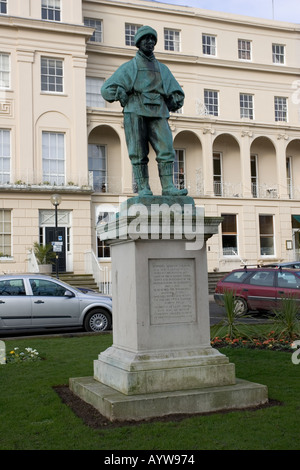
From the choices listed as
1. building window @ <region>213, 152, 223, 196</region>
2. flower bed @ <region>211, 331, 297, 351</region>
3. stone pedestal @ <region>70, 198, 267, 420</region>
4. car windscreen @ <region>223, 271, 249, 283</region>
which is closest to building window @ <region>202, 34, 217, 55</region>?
building window @ <region>213, 152, 223, 196</region>

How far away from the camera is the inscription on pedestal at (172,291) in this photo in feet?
19.9

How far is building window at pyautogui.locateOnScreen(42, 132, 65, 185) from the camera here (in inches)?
1048

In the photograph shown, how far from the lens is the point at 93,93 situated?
1175 inches

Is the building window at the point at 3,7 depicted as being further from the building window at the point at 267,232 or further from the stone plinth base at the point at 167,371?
the stone plinth base at the point at 167,371

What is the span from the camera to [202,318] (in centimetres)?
625

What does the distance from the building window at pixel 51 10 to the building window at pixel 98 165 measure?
21.8 ft

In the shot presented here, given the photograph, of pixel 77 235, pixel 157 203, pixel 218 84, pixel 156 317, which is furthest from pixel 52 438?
pixel 218 84

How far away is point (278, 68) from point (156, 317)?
31438 millimetres

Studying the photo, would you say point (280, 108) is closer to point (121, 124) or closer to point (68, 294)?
point (121, 124)

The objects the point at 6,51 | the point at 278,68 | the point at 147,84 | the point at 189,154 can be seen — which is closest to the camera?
the point at 147,84

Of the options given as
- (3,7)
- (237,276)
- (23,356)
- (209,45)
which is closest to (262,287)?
(237,276)

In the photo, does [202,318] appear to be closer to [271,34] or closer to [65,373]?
[65,373]

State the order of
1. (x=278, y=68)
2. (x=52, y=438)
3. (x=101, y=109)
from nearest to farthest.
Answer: (x=52, y=438), (x=101, y=109), (x=278, y=68)

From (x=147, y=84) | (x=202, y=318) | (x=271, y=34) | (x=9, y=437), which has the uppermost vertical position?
(x=271, y=34)
